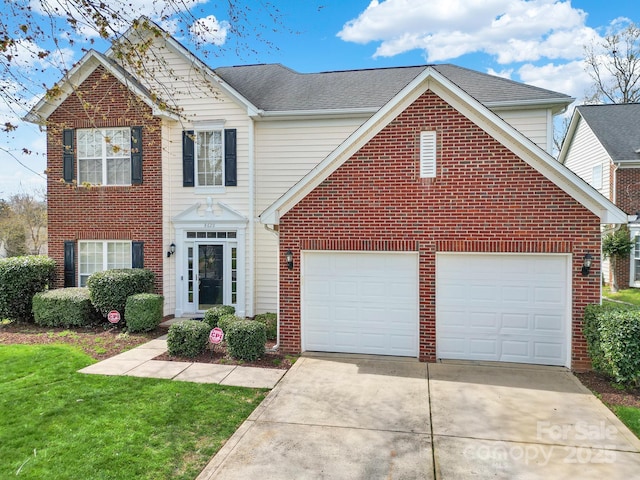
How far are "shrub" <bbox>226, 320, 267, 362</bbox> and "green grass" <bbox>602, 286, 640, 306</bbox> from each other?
44.0ft

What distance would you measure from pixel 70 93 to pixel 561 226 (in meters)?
13.0

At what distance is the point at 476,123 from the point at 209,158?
740 centimetres

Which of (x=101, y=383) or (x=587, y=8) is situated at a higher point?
(x=587, y=8)

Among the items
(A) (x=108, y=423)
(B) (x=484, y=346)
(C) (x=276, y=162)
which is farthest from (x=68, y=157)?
(B) (x=484, y=346)

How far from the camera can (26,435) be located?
468 centimetres

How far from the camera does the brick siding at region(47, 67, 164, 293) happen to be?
10992 millimetres

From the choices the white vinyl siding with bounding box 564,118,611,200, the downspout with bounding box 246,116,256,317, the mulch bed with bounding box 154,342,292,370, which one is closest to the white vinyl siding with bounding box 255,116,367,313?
the downspout with bounding box 246,116,256,317

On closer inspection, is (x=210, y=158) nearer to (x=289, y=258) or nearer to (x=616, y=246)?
(x=289, y=258)

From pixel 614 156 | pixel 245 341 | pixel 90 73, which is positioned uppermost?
pixel 90 73

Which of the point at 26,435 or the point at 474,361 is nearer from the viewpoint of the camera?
the point at 26,435

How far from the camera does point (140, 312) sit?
9.32 meters

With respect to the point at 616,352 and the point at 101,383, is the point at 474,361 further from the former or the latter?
the point at 101,383

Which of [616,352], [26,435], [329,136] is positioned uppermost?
[329,136]

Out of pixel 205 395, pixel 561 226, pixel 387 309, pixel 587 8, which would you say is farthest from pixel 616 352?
pixel 587 8
